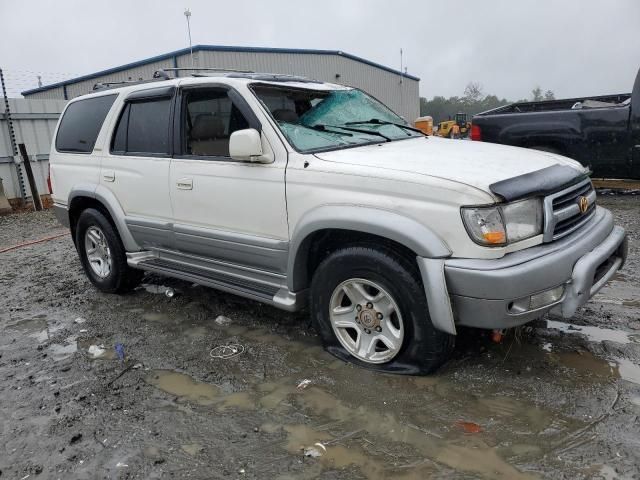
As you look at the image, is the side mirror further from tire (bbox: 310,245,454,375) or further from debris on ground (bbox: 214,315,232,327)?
debris on ground (bbox: 214,315,232,327)

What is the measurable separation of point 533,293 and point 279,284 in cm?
166

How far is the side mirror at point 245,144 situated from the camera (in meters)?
3.29

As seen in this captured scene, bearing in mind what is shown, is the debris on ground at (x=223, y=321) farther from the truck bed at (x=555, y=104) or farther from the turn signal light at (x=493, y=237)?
the truck bed at (x=555, y=104)

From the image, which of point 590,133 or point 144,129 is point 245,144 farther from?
point 590,133

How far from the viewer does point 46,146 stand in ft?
41.2

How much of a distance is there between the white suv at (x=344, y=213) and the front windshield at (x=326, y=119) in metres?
0.01

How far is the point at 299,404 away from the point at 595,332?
2208 millimetres

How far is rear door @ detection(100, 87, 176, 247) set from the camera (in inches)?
165

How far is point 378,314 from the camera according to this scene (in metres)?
3.15

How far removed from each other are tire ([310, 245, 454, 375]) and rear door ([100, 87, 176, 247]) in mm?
1642

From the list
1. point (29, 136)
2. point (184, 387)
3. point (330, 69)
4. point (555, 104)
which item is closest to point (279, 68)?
point (330, 69)

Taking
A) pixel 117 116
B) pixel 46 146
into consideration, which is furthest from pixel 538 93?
pixel 117 116

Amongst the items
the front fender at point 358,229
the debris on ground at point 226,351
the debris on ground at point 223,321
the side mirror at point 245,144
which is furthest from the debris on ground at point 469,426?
the debris on ground at point 223,321

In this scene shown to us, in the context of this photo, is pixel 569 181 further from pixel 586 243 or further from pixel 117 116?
pixel 117 116
